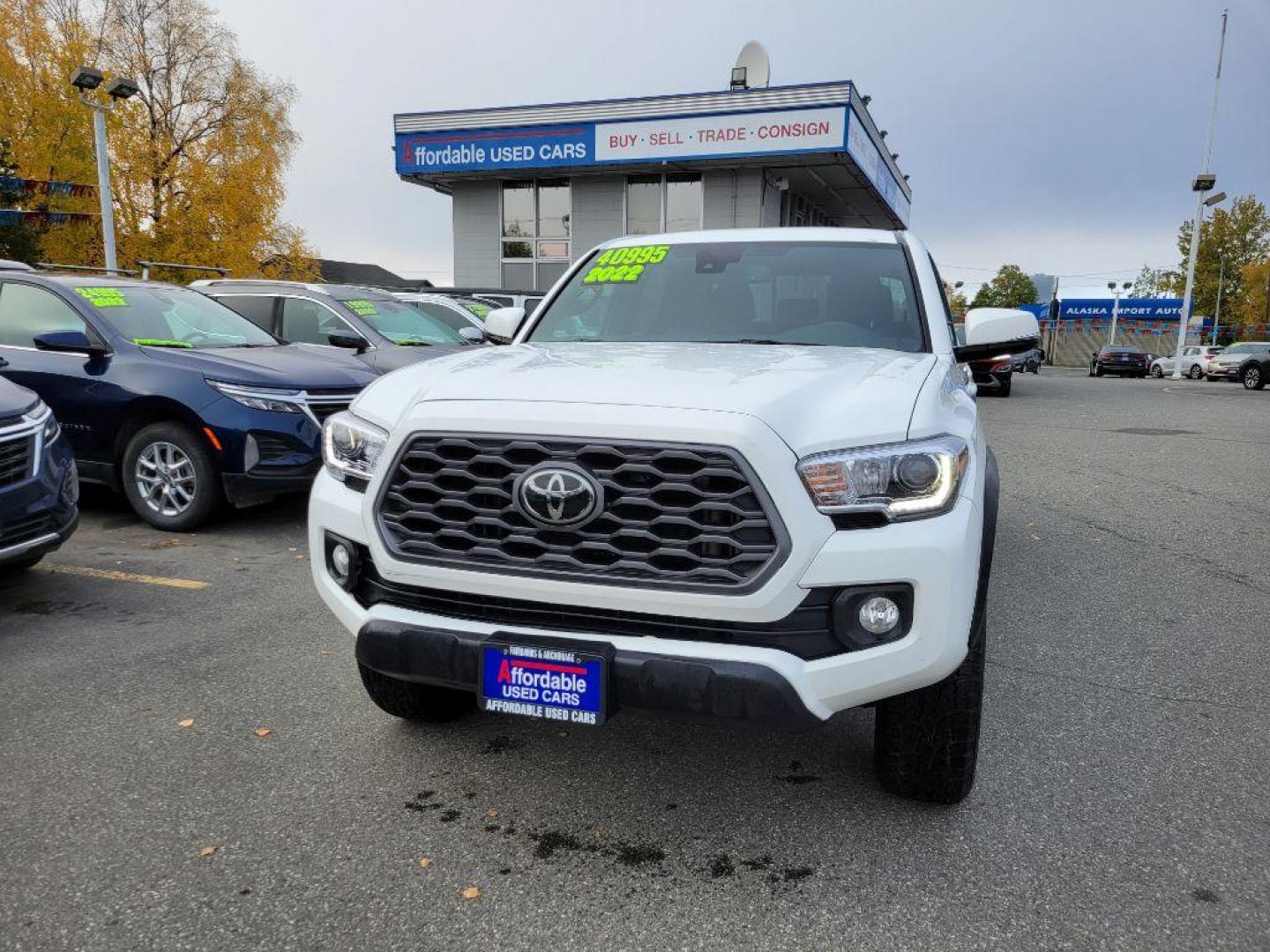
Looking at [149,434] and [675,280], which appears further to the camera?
[149,434]

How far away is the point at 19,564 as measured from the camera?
14.3ft

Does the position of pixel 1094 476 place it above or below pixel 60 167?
below

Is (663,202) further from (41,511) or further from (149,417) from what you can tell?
(41,511)

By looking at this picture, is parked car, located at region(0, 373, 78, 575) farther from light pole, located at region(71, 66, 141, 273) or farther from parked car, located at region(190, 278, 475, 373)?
light pole, located at region(71, 66, 141, 273)

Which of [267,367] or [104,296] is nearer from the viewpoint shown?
[267,367]

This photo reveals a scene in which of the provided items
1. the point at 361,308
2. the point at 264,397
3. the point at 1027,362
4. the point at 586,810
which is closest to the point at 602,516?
the point at 586,810

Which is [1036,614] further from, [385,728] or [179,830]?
[179,830]

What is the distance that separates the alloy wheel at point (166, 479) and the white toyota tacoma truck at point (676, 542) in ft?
12.1

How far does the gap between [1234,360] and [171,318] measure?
33614mm

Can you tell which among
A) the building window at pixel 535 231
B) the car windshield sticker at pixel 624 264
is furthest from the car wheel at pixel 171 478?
the building window at pixel 535 231

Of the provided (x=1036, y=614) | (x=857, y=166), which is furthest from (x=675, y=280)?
(x=857, y=166)

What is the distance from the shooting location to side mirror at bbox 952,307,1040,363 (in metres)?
3.61

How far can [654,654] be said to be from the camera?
2178 mm

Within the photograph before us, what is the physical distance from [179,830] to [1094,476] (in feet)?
27.9
